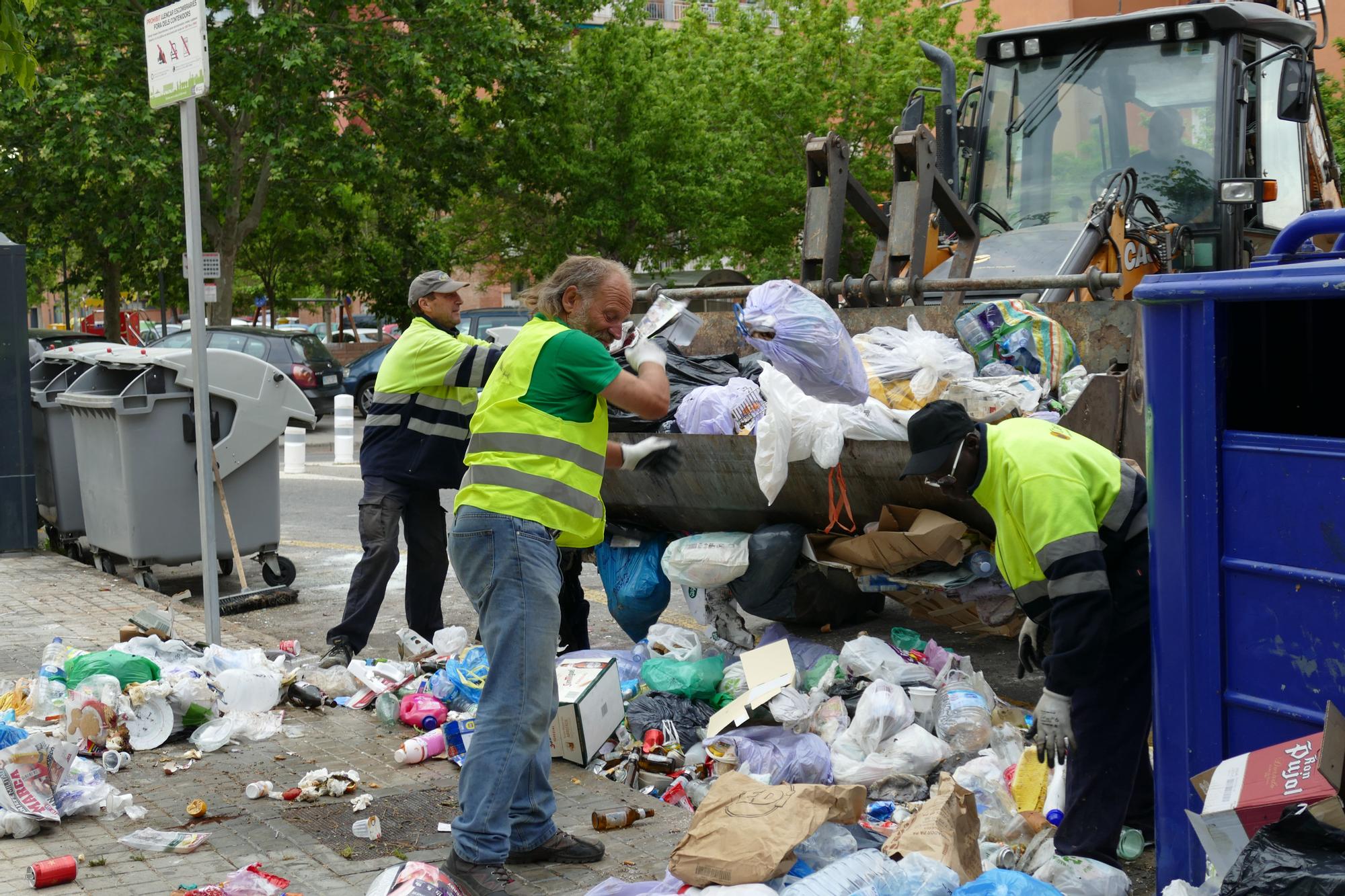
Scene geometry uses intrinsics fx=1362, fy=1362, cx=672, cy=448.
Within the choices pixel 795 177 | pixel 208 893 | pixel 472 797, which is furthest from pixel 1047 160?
pixel 795 177

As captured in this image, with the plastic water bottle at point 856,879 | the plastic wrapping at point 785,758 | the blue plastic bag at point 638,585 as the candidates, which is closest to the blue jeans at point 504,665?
the plastic water bottle at point 856,879

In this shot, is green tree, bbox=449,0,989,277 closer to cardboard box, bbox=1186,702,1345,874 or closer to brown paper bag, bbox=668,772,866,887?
brown paper bag, bbox=668,772,866,887

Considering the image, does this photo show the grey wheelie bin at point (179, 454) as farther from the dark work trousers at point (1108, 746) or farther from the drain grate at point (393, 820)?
the dark work trousers at point (1108, 746)

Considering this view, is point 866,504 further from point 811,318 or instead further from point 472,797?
point 472,797

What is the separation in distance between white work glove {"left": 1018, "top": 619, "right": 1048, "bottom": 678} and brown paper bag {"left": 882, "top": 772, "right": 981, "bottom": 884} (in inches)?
18.6

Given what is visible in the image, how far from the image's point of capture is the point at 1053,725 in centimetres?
341

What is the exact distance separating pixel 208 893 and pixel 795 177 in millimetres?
20564

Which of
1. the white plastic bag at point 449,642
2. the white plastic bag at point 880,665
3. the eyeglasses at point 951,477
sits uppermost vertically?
the eyeglasses at point 951,477

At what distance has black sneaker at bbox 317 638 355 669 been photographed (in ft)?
18.7

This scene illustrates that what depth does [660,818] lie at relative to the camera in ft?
13.6

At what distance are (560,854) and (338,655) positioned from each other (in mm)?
2328

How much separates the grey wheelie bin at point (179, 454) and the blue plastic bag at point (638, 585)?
2428 millimetres

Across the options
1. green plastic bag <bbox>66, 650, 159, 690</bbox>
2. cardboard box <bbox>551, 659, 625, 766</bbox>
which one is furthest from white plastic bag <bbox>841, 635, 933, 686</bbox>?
green plastic bag <bbox>66, 650, 159, 690</bbox>

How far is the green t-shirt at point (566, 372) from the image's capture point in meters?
3.59
